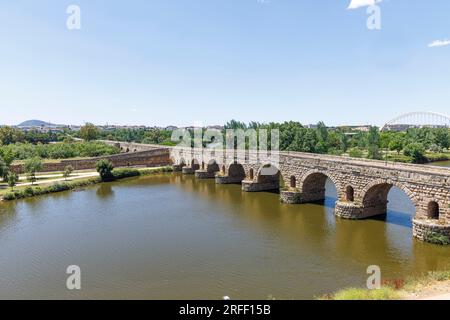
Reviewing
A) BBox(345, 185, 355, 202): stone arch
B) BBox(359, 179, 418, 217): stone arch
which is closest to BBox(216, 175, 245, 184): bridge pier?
BBox(345, 185, 355, 202): stone arch

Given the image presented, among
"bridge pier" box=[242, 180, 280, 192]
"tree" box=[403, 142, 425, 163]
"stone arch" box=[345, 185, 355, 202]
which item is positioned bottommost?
"bridge pier" box=[242, 180, 280, 192]

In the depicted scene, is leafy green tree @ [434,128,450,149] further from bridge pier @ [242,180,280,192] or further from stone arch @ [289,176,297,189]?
stone arch @ [289,176,297,189]

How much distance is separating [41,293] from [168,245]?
22.5 ft

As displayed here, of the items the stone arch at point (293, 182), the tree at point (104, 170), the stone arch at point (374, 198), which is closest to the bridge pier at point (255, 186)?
the stone arch at point (293, 182)

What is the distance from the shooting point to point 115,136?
108312 mm

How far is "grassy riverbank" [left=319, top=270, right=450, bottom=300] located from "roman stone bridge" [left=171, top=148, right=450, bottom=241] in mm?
5843

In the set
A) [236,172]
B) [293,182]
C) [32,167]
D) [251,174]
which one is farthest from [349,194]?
[32,167]

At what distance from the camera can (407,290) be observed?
1228cm

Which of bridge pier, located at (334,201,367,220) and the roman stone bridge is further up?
the roman stone bridge

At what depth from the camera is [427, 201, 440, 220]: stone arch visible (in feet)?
64.1

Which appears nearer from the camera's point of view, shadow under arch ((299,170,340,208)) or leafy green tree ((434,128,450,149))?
shadow under arch ((299,170,340,208))

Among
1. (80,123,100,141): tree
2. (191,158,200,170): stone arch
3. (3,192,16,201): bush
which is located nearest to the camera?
(3,192,16,201): bush

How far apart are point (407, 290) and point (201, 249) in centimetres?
1022

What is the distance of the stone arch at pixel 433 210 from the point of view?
19.5 m
